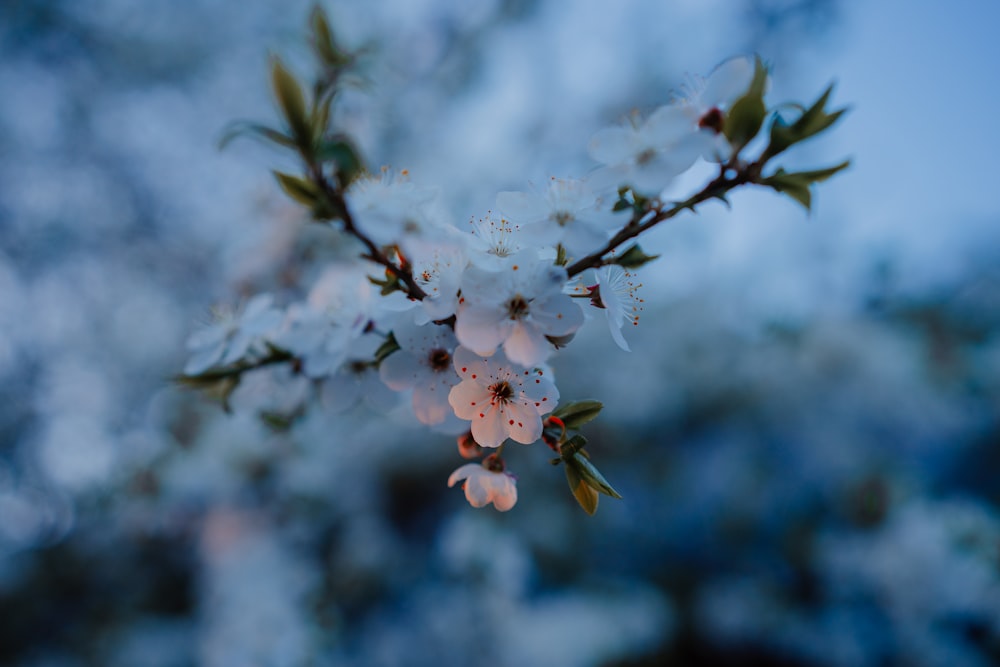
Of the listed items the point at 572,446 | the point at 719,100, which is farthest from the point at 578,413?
the point at 719,100

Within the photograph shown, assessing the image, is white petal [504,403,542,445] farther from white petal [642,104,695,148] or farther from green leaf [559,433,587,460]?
white petal [642,104,695,148]

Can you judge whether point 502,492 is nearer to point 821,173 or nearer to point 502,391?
point 502,391

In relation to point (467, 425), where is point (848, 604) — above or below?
above

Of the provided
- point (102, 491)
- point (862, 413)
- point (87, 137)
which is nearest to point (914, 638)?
point (862, 413)

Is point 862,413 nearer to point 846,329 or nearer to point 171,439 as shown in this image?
point 846,329

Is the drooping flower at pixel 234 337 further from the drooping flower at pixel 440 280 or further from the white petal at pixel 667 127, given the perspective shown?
the white petal at pixel 667 127

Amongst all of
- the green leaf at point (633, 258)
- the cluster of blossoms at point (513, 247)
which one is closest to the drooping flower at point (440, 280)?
the cluster of blossoms at point (513, 247)

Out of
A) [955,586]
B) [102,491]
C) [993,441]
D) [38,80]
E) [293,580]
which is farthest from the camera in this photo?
[38,80]
